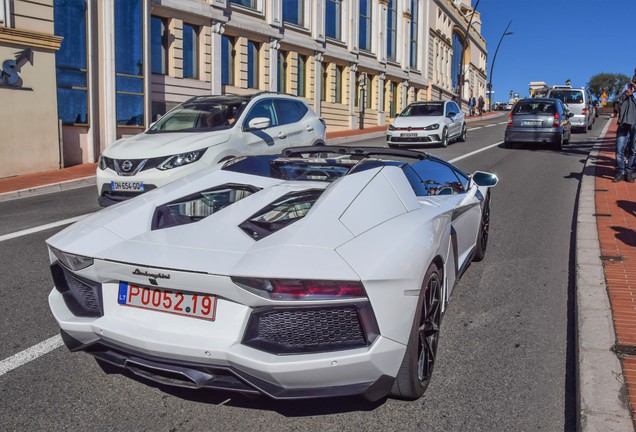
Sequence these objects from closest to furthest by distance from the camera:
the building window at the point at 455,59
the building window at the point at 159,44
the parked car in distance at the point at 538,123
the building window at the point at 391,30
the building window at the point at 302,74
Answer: the parked car in distance at the point at 538,123 < the building window at the point at 159,44 < the building window at the point at 302,74 < the building window at the point at 391,30 < the building window at the point at 455,59

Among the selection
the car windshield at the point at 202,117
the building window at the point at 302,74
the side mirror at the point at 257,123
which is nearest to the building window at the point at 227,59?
the building window at the point at 302,74

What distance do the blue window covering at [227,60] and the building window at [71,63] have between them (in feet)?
29.7

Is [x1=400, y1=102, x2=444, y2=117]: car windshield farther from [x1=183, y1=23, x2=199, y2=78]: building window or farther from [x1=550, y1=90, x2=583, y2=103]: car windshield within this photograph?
[x1=550, y1=90, x2=583, y2=103]: car windshield

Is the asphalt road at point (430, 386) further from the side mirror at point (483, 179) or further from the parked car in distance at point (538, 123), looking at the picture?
the parked car in distance at point (538, 123)

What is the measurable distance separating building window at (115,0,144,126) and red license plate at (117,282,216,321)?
17278 mm

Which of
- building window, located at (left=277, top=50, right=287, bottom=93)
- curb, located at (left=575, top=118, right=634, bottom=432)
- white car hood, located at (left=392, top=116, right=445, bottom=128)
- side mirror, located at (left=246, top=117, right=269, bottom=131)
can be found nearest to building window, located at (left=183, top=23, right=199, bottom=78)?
building window, located at (left=277, top=50, right=287, bottom=93)

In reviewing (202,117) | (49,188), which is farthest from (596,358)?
(49,188)

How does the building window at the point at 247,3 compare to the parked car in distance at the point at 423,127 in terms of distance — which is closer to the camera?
the parked car in distance at the point at 423,127

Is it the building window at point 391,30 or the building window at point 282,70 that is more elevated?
the building window at point 391,30

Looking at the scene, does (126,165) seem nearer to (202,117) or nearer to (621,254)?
(202,117)

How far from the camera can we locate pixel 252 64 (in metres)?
28.4

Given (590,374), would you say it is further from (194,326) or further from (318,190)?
(194,326)

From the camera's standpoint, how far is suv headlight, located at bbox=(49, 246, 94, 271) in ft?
9.98

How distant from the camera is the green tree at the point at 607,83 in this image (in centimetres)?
11775
